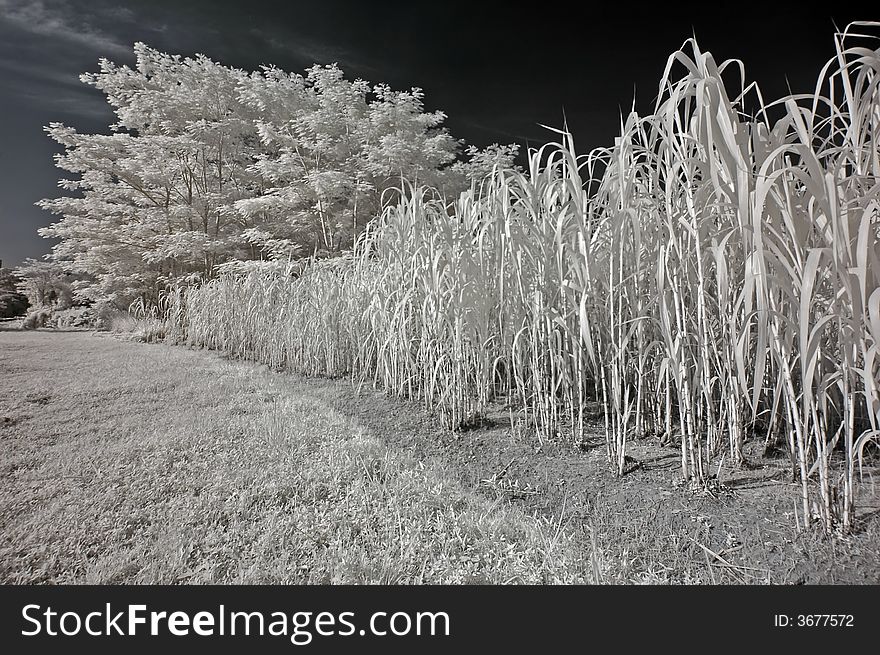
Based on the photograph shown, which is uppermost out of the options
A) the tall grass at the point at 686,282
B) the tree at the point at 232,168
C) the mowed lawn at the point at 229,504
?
the tree at the point at 232,168

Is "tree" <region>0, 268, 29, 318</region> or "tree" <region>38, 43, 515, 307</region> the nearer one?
"tree" <region>0, 268, 29, 318</region>

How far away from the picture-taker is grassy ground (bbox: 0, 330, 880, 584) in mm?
581

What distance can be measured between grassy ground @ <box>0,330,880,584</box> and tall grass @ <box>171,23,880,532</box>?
7 centimetres

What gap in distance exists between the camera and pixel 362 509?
73cm

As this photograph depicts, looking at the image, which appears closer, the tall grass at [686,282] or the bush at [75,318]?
the tall grass at [686,282]

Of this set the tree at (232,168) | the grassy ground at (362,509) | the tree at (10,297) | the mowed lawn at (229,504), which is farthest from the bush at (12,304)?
the grassy ground at (362,509)

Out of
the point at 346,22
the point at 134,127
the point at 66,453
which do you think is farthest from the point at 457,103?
the point at 134,127

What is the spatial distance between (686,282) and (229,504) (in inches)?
36.7

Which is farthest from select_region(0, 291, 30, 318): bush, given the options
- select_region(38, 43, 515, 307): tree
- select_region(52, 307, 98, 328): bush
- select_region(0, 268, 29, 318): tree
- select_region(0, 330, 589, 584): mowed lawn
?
select_region(0, 330, 589, 584): mowed lawn

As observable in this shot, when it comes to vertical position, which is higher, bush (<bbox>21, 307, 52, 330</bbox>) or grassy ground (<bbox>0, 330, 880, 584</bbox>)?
bush (<bbox>21, 307, 52, 330</bbox>)

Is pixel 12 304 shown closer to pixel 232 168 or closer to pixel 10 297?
pixel 10 297

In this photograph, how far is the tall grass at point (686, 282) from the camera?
0.54m

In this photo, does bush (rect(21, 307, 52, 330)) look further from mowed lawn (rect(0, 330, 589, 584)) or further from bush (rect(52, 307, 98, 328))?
mowed lawn (rect(0, 330, 589, 584))

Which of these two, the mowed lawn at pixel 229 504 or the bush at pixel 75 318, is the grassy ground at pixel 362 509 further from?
the bush at pixel 75 318
